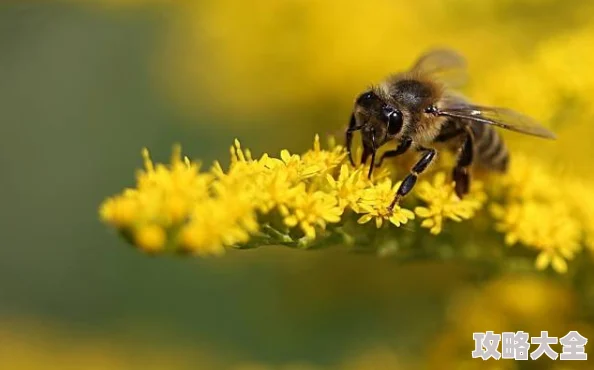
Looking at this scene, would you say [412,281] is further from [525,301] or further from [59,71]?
[59,71]

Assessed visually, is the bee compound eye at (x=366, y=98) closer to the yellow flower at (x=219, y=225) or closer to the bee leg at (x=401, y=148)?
the bee leg at (x=401, y=148)

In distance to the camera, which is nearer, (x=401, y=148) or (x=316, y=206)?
(x=316, y=206)

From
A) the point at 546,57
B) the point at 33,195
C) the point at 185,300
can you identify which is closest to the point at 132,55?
the point at 33,195

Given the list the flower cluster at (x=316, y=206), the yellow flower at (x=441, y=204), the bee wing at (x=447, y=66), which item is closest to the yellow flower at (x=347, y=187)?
the flower cluster at (x=316, y=206)

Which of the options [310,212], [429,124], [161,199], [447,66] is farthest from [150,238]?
[447,66]

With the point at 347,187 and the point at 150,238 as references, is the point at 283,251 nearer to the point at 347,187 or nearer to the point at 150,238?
the point at 347,187

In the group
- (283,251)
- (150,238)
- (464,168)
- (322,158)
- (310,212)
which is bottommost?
(150,238)

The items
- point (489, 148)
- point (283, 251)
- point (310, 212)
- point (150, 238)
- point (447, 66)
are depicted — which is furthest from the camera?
point (283, 251)
